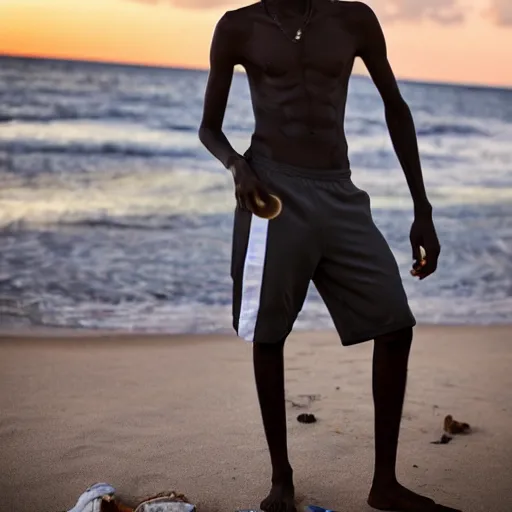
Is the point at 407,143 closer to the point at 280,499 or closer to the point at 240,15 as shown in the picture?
the point at 240,15

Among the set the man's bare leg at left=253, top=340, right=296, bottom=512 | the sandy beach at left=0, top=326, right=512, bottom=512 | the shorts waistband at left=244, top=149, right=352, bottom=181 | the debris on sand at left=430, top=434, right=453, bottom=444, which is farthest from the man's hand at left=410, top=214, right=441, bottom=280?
the debris on sand at left=430, top=434, right=453, bottom=444

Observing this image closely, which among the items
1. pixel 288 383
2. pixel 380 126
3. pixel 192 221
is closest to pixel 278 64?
pixel 288 383

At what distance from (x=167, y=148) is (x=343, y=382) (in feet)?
37.2

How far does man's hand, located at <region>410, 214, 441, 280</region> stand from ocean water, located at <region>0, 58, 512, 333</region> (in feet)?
8.47

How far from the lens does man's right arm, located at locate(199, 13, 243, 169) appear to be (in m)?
2.28

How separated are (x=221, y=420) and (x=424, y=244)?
118 cm

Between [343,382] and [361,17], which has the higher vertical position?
[361,17]

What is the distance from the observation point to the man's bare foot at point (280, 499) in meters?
2.35

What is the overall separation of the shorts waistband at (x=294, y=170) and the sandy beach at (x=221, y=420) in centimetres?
94

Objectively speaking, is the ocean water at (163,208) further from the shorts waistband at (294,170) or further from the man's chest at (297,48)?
the man's chest at (297,48)

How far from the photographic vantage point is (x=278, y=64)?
226cm

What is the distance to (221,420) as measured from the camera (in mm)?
3203

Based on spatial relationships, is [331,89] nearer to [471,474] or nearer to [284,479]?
[284,479]

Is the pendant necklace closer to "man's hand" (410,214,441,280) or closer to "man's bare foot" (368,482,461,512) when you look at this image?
"man's hand" (410,214,441,280)
